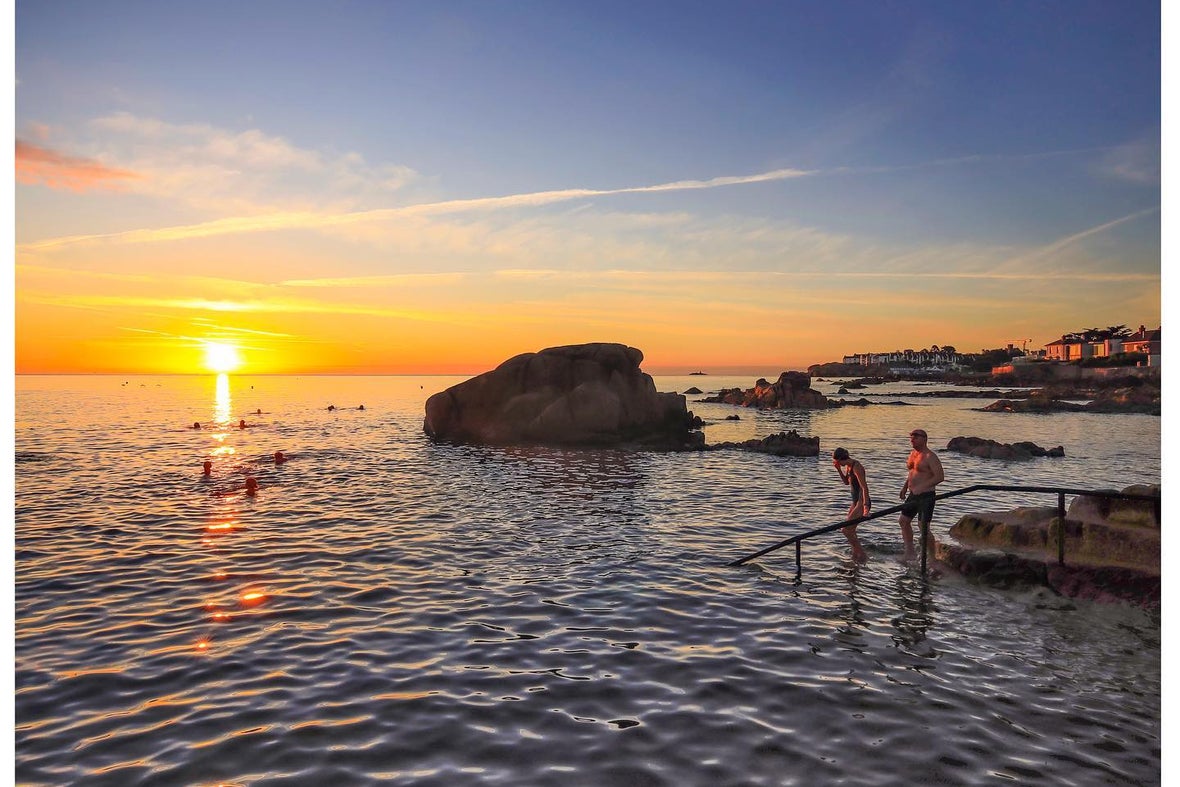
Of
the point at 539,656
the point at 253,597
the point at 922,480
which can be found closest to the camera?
the point at 539,656

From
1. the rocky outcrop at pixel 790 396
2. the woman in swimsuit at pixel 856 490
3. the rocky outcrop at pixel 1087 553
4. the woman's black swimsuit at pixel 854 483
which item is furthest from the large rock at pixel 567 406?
the rocky outcrop at pixel 790 396

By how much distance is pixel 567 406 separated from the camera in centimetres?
4269

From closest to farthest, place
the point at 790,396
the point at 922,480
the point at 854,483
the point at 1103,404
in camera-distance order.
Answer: the point at 922,480
the point at 854,483
the point at 1103,404
the point at 790,396

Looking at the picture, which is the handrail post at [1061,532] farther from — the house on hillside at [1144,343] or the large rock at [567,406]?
the house on hillside at [1144,343]

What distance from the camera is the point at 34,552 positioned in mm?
16766

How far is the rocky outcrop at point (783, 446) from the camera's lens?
128 ft

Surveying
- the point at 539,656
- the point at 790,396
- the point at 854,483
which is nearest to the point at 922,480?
the point at 854,483

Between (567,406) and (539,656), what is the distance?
107ft

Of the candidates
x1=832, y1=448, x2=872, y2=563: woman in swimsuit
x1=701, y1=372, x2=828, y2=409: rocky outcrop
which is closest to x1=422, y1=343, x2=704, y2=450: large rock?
x1=832, y1=448, x2=872, y2=563: woman in swimsuit

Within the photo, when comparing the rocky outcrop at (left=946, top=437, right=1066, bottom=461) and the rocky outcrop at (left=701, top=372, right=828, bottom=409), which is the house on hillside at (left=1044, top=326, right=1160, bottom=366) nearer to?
the rocky outcrop at (left=701, top=372, right=828, bottom=409)

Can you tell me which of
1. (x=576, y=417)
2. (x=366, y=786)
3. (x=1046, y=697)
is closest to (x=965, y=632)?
(x=1046, y=697)

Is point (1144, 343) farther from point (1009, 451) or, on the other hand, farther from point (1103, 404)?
point (1009, 451)

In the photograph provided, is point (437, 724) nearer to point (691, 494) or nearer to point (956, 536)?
point (956, 536)

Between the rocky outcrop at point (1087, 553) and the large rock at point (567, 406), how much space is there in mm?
26801
